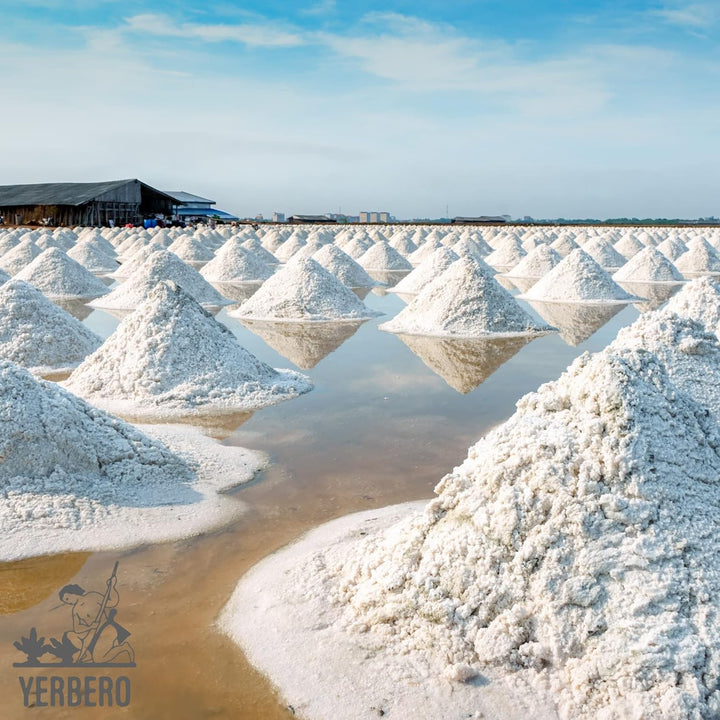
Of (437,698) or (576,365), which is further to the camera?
(576,365)

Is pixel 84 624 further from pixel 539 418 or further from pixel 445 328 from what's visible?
pixel 445 328

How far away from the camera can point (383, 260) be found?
24.1 metres

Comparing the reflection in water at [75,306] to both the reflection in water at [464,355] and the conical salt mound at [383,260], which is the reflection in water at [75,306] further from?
the conical salt mound at [383,260]

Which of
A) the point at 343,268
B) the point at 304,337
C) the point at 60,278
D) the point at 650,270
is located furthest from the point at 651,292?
the point at 60,278

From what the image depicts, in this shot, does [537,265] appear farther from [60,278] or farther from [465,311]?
[60,278]

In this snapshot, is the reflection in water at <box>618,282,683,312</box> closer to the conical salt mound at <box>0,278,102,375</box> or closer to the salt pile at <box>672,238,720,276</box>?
the salt pile at <box>672,238,720,276</box>

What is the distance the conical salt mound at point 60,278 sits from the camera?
16.3 m

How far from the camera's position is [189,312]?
26.5ft

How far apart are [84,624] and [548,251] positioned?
2109cm

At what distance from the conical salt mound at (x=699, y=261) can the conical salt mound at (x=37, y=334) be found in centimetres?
2015

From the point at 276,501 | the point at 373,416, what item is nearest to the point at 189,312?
the point at 373,416

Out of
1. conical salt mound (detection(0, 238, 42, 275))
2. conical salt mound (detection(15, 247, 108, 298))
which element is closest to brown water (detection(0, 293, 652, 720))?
conical salt mound (detection(15, 247, 108, 298))

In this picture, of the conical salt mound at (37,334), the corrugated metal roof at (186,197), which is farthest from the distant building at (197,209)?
the conical salt mound at (37,334)

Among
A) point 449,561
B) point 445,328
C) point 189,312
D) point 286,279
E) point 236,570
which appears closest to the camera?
point 449,561
